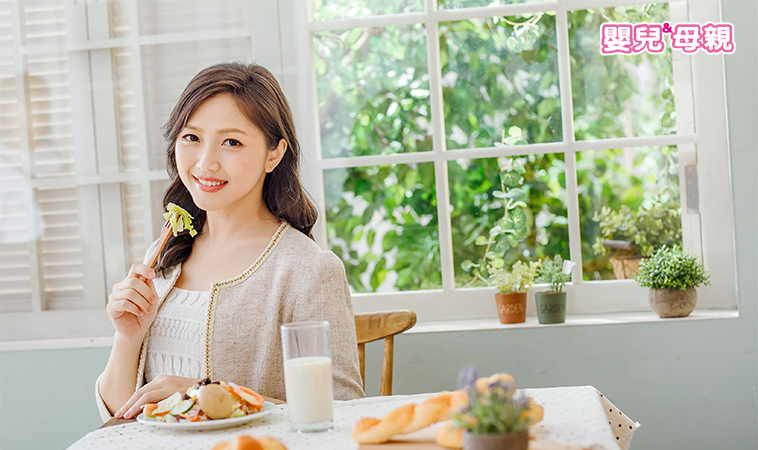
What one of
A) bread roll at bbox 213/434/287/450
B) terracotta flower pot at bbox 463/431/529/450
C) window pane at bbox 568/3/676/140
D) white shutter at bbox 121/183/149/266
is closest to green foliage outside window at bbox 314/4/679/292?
window pane at bbox 568/3/676/140

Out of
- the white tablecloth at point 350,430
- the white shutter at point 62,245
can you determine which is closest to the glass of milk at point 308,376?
the white tablecloth at point 350,430

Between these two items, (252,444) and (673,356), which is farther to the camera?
(673,356)

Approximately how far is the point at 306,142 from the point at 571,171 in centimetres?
79

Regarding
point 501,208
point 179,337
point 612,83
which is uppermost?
point 612,83

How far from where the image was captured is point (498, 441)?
1.75 feet

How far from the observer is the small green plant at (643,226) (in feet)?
6.27

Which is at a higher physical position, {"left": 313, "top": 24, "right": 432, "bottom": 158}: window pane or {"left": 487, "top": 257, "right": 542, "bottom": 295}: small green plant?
{"left": 313, "top": 24, "right": 432, "bottom": 158}: window pane

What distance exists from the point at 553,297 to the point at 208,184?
998 mm

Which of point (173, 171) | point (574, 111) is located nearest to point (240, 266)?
point (173, 171)

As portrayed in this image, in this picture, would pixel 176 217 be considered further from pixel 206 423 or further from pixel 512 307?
pixel 512 307

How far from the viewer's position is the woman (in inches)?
47.2

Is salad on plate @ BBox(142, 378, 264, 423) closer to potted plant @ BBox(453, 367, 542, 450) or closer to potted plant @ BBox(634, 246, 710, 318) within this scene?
potted plant @ BBox(453, 367, 542, 450)

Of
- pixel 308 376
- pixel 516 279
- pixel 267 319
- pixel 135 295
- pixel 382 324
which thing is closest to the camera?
pixel 308 376

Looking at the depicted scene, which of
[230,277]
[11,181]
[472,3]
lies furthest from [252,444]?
[11,181]
